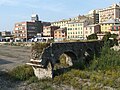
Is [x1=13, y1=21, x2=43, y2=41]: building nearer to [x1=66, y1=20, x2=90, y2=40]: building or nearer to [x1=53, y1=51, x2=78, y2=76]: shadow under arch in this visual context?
[x1=66, y1=20, x2=90, y2=40]: building

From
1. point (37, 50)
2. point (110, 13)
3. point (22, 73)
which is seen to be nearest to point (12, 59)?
point (22, 73)

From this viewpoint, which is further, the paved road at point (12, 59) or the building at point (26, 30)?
the building at point (26, 30)

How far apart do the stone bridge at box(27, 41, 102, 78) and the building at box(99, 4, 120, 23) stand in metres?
82.7

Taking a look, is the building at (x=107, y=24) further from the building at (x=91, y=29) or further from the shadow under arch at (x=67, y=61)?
the shadow under arch at (x=67, y=61)

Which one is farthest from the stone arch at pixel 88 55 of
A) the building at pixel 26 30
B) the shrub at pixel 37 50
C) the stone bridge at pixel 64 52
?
the building at pixel 26 30

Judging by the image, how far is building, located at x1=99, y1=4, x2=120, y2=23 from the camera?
12378 cm

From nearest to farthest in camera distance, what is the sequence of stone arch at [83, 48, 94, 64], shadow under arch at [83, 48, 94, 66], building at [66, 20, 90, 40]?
1. shadow under arch at [83, 48, 94, 66]
2. stone arch at [83, 48, 94, 64]
3. building at [66, 20, 90, 40]

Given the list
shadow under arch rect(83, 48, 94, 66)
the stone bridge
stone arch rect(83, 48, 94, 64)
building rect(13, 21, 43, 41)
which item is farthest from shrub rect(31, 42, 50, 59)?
building rect(13, 21, 43, 41)

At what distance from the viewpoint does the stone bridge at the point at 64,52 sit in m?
31.9

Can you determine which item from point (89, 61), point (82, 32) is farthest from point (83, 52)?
point (82, 32)

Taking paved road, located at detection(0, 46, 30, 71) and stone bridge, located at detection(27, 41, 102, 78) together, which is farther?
paved road, located at detection(0, 46, 30, 71)

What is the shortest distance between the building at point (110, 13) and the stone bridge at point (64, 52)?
82725 millimetres

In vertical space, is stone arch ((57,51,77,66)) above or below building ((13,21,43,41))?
below

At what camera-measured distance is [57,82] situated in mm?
30266
